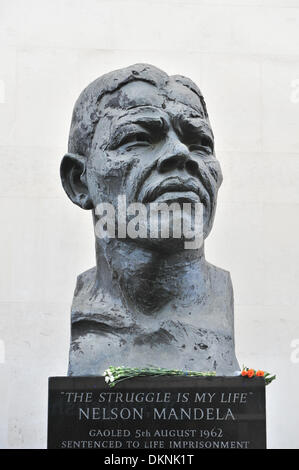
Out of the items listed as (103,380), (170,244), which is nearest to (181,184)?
(170,244)

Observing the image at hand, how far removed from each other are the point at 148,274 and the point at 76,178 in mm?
694

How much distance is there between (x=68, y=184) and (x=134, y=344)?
96 cm

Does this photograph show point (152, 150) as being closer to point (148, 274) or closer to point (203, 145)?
point (203, 145)

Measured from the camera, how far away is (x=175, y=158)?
177 inches

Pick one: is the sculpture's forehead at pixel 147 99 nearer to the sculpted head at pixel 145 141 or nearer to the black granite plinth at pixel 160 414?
the sculpted head at pixel 145 141

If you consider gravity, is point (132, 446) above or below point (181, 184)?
below

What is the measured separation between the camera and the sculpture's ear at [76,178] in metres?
4.86

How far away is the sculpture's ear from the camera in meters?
4.86

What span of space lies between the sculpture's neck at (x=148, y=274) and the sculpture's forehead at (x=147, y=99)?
67cm

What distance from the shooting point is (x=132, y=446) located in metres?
4.20

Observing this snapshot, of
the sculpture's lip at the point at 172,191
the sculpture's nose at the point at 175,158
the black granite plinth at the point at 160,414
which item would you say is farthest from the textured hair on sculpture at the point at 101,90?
the black granite plinth at the point at 160,414

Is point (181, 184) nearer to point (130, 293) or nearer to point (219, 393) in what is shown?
point (130, 293)

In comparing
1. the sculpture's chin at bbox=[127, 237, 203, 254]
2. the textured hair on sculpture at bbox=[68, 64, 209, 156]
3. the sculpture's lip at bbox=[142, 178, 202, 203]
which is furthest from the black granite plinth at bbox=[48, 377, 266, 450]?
the textured hair on sculpture at bbox=[68, 64, 209, 156]
